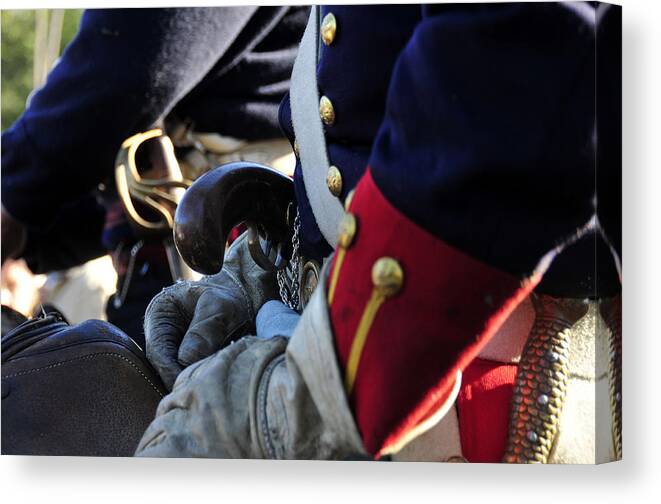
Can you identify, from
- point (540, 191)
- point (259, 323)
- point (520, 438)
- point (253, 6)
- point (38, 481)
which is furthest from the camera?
point (253, 6)

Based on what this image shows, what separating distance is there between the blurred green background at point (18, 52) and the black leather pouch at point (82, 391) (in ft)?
2.52

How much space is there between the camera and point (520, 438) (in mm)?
1273

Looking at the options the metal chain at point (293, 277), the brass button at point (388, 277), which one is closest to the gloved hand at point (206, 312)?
the metal chain at point (293, 277)

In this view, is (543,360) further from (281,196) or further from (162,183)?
(162,183)

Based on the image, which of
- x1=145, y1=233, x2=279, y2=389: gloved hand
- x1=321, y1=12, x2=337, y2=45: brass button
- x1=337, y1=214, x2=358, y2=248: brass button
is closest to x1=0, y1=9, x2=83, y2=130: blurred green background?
x1=145, y1=233, x2=279, y2=389: gloved hand

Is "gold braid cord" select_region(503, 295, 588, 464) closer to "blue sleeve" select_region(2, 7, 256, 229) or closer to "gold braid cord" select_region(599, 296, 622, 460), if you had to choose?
"gold braid cord" select_region(599, 296, 622, 460)

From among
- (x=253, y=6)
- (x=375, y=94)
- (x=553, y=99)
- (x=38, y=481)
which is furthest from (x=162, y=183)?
(x=553, y=99)

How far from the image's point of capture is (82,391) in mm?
1454

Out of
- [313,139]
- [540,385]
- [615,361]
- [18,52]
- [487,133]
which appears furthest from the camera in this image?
[18,52]

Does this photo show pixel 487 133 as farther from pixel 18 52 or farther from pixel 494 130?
pixel 18 52

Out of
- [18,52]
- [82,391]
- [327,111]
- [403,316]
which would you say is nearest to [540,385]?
[403,316]

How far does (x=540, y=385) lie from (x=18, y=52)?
1.32m

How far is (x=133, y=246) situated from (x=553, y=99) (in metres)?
1.71

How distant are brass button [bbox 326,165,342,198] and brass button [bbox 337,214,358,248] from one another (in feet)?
0.53
